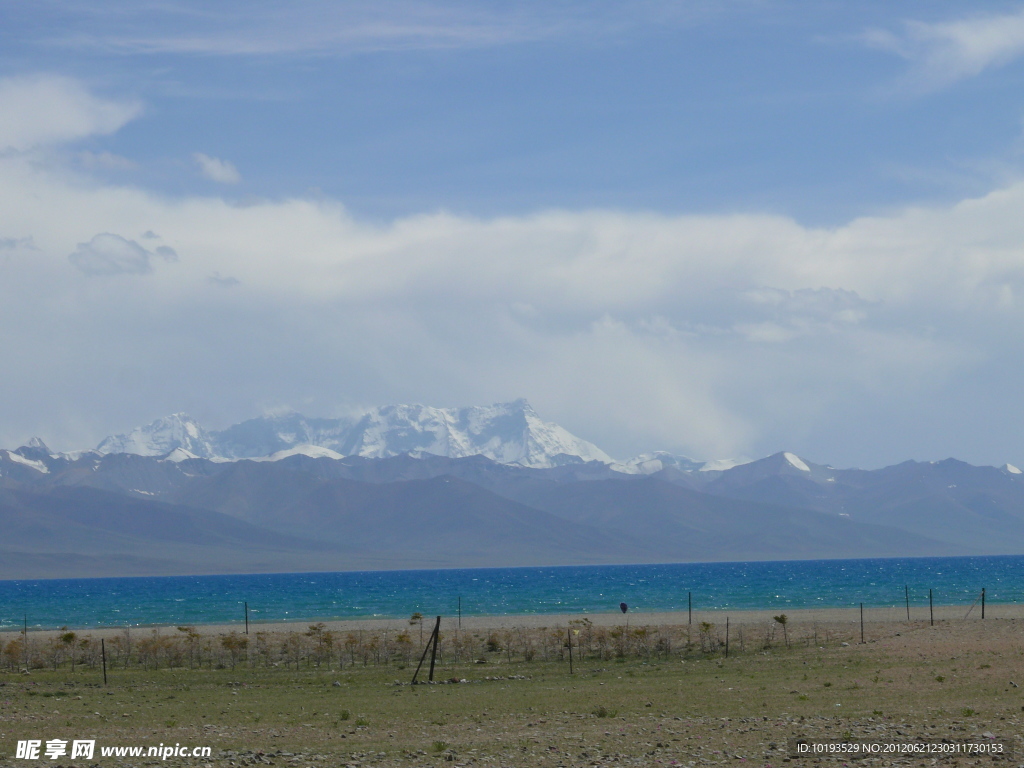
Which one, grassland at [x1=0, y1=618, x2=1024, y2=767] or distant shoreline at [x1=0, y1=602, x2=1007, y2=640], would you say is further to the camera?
distant shoreline at [x1=0, y1=602, x2=1007, y2=640]

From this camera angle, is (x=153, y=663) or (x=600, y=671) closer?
(x=600, y=671)

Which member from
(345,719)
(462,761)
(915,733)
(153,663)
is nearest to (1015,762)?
(915,733)

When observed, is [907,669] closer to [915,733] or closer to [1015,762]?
Result: [915,733]

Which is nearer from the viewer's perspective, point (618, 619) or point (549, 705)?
point (549, 705)

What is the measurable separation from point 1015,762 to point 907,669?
60.5 feet

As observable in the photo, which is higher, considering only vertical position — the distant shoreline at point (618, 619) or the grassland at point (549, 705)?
the grassland at point (549, 705)

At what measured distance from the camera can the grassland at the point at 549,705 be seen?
24625 mm

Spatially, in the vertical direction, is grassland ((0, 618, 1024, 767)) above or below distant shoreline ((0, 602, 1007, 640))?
above

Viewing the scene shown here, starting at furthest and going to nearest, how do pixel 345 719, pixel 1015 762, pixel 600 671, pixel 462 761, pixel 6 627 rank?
pixel 6 627 < pixel 600 671 < pixel 345 719 < pixel 462 761 < pixel 1015 762

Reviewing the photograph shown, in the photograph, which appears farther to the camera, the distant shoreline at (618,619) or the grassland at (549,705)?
the distant shoreline at (618,619)

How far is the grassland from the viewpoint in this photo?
80.8 feet

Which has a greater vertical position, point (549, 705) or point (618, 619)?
point (549, 705)

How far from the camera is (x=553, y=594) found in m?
146

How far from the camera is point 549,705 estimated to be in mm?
A: 32719
